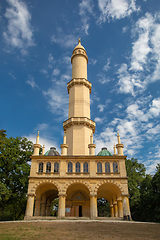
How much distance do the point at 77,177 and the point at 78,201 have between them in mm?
6063

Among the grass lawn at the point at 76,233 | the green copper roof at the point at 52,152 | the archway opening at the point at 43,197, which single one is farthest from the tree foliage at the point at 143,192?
the grass lawn at the point at 76,233

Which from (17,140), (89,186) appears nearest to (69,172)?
(89,186)

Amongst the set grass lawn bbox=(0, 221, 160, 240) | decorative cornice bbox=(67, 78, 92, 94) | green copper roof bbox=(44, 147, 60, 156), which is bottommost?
grass lawn bbox=(0, 221, 160, 240)

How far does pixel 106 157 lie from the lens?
1258 inches

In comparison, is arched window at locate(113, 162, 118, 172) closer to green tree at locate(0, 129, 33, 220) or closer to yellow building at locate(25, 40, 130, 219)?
yellow building at locate(25, 40, 130, 219)

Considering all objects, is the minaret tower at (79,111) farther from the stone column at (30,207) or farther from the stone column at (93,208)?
the stone column at (30,207)

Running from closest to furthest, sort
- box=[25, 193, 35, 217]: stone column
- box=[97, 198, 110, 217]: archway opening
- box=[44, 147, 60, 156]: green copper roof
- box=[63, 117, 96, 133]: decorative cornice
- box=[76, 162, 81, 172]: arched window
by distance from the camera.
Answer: box=[25, 193, 35, 217]: stone column → box=[76, 162, 81, 172]: arched window → box=[44, 147, 60, 156]: green copper roof → box=[63, 117, 96, 133]: decorative cornice → box=[97, 198, 110, 217]: archway opening

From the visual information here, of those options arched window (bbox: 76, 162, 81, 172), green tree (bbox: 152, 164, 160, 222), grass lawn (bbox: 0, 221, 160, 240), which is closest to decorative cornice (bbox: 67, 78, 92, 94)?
arched window (bbox: 76, 162, 81, 172)

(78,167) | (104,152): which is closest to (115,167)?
(104,152)

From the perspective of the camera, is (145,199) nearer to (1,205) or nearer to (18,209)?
(18,209)

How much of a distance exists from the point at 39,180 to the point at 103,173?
32.8ft

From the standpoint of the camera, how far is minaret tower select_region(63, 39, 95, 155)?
36.8m

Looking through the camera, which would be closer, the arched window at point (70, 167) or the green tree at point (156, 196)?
the arched window at point (70, 167)

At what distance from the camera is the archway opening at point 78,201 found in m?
33.0
